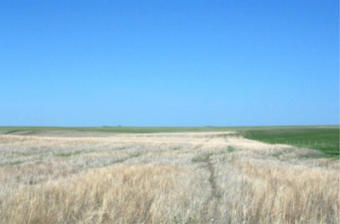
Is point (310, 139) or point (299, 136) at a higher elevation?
point (299, 136)

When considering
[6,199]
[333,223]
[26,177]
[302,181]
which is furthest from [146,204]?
[26,177]

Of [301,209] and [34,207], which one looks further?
[301,209]

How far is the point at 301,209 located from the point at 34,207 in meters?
4.68

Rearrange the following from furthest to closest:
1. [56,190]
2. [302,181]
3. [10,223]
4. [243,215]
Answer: [302,181] < [56,190] < [243,215] < [10,223]

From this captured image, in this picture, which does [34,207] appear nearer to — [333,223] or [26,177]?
[333,223]

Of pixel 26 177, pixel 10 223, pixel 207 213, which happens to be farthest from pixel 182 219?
pixel 26 177

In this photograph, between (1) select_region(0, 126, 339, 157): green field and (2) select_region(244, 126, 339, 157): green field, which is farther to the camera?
(1) select_region(0, 126, 339, 157): green field

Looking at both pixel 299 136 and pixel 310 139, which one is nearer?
pixel 310 139

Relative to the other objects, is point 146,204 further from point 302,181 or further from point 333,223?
point 302,181

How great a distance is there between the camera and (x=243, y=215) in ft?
21.7

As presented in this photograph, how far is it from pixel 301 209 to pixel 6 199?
5.28 meters

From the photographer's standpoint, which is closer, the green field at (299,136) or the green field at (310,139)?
the green field at (310,139)

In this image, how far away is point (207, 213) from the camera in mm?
6746

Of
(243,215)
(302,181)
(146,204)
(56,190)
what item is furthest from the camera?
(302,181)
